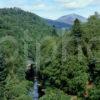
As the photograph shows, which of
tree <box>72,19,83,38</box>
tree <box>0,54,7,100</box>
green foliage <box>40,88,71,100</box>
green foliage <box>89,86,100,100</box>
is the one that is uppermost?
tree <box>72,19,83,38</box>

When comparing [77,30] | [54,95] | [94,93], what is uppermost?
[77,30]

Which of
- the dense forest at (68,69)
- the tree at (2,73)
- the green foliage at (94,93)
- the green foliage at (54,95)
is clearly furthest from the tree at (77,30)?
the tree at (2,73)

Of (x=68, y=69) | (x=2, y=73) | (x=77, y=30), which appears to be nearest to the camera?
(x=68, y=69)

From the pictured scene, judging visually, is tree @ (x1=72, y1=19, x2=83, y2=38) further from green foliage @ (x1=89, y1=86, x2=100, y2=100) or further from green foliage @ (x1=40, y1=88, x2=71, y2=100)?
green foliage @ (x1=89, y1=86, x2=100, y2=100)

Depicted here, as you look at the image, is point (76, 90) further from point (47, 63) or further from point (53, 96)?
point (47, 63)

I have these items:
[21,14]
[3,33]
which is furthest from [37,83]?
[21,14]

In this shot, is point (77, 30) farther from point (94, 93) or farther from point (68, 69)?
point (94, 93)

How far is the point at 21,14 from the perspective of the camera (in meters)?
128

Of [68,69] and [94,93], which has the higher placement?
[68,69]

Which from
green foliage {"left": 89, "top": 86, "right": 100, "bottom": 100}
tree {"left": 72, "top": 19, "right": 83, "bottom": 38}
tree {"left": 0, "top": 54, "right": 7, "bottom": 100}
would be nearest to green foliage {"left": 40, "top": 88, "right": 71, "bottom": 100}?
green foliage {"left": 89, "top": 86, "right": 100, "bottom": 100}

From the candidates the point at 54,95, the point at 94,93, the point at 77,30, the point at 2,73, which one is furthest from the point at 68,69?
the point at 2,73

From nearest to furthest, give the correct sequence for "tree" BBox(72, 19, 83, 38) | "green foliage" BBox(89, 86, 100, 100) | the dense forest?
"green foliage" BBox(89, 86, 100, 100) < the dense forest < "tree" BBox(72, 19, 83, 38)

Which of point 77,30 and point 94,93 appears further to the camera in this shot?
point 77,30

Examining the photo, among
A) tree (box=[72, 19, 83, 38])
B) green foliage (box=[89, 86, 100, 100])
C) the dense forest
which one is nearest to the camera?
green foliage (box=[89, 86, 100, 100])
